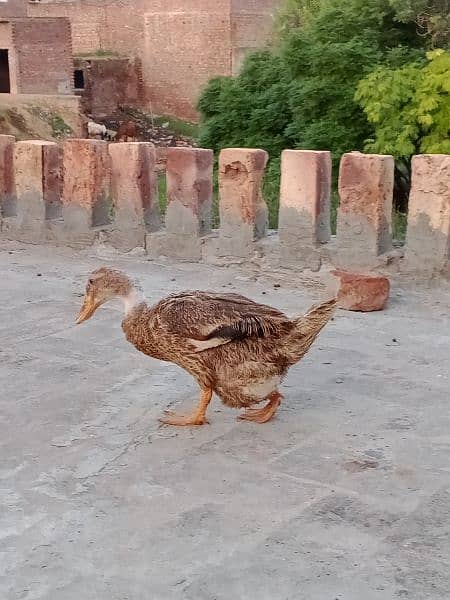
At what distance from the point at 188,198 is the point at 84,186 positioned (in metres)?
0.99

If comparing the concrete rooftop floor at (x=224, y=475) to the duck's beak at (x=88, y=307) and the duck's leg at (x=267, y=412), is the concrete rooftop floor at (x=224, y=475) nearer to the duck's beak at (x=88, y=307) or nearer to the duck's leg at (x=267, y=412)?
the duck's leg at (x=267, y=412)

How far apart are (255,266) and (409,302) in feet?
4.29

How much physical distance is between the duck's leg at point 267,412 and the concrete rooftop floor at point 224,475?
5 cm

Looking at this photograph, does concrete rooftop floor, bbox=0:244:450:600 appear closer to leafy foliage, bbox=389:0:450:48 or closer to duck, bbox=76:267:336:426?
duck, bbox=76:267:336:426

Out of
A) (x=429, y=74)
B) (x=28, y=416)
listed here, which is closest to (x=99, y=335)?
(x=28, y=416)

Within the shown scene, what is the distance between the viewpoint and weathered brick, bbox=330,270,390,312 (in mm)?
5844

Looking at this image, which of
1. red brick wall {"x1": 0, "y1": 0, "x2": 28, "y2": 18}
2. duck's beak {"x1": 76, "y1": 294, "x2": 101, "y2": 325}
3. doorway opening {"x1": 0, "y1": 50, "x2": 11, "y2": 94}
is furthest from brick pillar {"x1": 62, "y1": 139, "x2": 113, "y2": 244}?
red brick wall {"x1": 0, "y1": 0, "x2": 28, "y2": 18}

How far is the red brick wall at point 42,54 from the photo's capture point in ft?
78.7

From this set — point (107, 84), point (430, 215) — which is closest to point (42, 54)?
point (107, 84)

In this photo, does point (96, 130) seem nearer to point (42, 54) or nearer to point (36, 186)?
point (42, 54)

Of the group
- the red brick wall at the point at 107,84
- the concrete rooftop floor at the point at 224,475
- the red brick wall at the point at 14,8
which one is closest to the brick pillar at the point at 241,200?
the concrete rooftop floor at the point at 224,475

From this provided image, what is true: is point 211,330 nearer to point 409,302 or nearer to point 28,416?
point 28,416

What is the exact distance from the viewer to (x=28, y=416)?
428 centimetres

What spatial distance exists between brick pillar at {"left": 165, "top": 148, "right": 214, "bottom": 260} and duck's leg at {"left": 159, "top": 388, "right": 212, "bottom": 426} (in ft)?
10.4
